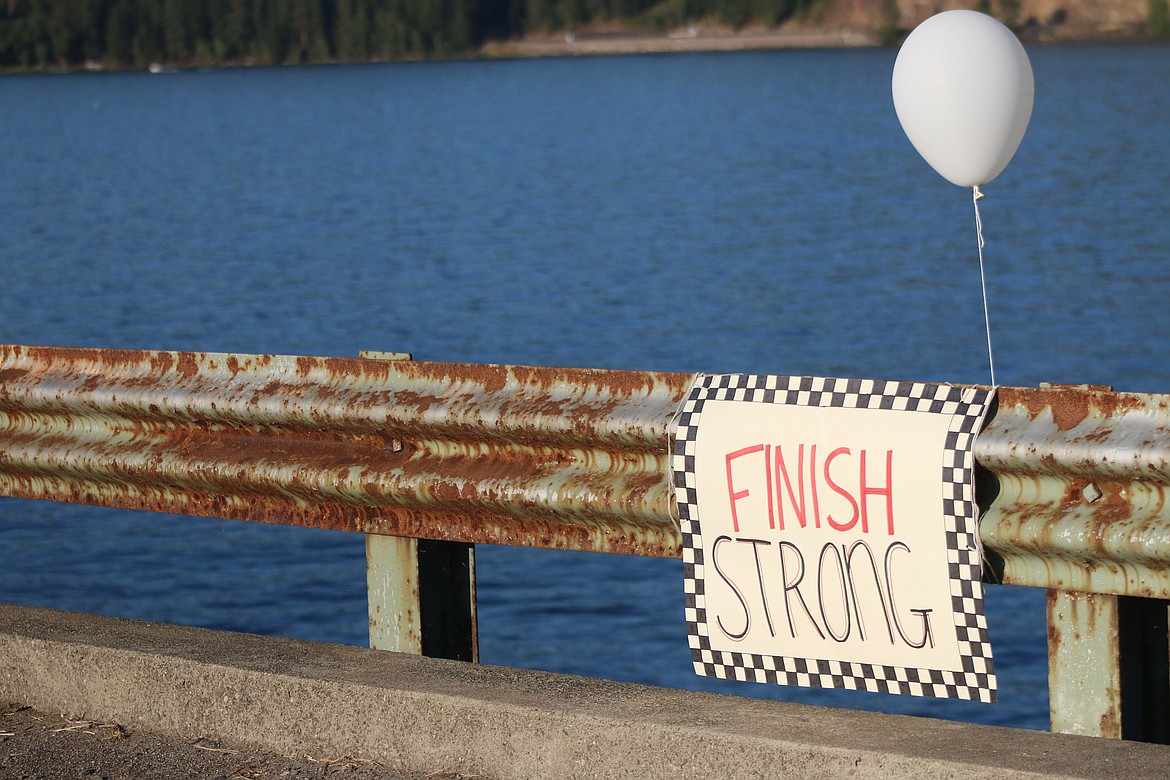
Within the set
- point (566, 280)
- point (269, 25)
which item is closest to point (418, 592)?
point (566, 280)

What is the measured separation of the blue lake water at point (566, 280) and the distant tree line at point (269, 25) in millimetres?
98518

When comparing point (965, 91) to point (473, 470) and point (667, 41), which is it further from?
point (667, 41)

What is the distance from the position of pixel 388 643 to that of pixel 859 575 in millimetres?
1145

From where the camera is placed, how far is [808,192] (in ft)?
132

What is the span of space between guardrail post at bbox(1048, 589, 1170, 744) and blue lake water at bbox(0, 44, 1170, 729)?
199 inches

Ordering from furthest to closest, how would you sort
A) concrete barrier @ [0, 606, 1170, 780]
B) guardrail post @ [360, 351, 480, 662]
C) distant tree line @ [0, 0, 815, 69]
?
distant tree line @ [0, 0, 815, 69] < guardrail post @ [360, 351, 480, 662] < concrete barrier @ [0, 606, 1170, 780]

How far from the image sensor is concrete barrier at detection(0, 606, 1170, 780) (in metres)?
2.89

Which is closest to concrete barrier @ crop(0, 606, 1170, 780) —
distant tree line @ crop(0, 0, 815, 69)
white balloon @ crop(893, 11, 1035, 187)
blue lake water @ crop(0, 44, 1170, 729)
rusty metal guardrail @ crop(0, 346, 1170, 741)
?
rusty metal guardrail @ crop(0, 346, 1170, 741)

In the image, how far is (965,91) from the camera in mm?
5652

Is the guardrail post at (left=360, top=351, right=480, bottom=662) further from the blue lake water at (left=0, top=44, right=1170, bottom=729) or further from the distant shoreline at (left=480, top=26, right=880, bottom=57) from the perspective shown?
the distant shoreline at (left=480, top=26, right=880, bottom=57)

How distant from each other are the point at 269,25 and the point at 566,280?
147 m

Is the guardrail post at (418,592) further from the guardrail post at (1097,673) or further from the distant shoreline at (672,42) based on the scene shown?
the distant shoreline at (672,42)

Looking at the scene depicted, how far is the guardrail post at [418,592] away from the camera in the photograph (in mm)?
3756

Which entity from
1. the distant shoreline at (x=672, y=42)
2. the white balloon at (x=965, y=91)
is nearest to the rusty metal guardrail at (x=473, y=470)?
the white balloon at (x=965, y=91)
